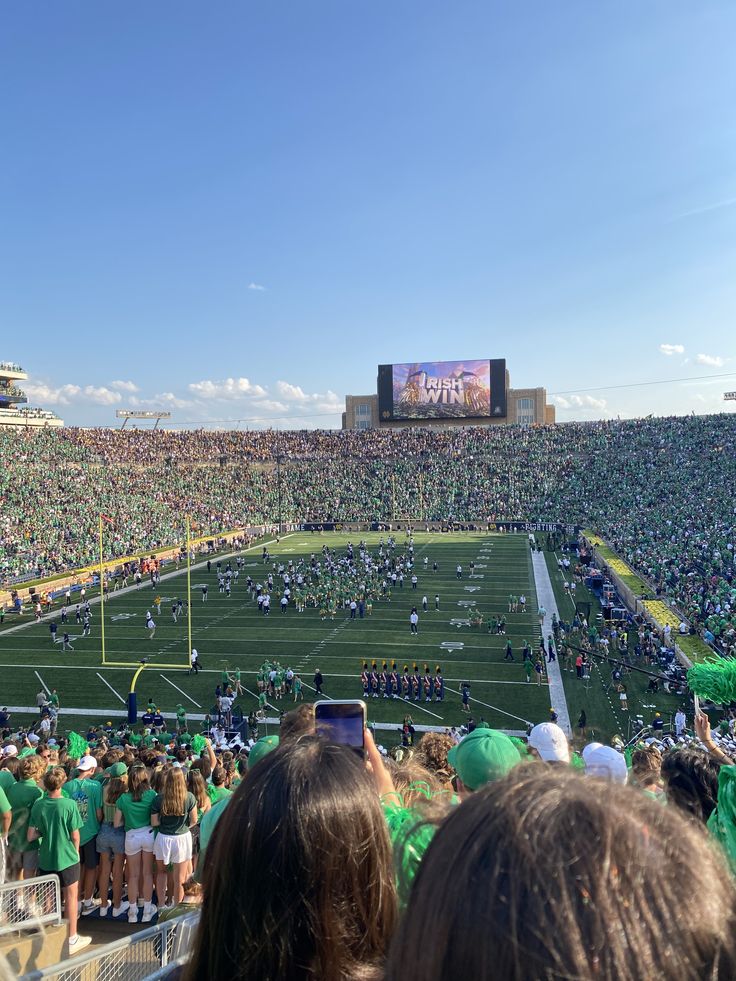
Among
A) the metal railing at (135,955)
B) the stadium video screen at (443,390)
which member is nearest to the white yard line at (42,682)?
the metal railing at (135,955)

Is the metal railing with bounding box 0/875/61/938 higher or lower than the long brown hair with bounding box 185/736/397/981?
lower

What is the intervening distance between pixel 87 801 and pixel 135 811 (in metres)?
0.46

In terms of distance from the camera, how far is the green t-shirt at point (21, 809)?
502 cm

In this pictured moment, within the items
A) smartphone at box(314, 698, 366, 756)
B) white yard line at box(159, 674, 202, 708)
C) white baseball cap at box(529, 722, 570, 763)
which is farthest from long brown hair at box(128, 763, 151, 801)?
white yard line at box(159, 674, 202, 708)

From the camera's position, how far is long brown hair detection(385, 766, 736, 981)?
0.83 metres

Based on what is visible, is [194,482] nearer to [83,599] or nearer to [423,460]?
[423,460]

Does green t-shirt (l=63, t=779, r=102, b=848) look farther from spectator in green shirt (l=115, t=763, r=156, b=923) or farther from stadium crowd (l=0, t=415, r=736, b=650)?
stadium crowd (l=0, t=415, r=736, b=650)

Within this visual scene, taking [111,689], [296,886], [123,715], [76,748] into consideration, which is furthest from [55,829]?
[111,689]

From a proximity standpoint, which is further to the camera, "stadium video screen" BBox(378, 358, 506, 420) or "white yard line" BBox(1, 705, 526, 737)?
"stadium video screen" BBox(378, 358, 506, 420)

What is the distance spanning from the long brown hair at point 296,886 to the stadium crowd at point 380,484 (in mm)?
25611

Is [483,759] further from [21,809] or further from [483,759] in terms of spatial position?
[21,809]

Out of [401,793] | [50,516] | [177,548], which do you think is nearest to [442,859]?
[401,793]

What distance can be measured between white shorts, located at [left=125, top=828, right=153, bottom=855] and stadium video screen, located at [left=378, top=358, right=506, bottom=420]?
214 feet

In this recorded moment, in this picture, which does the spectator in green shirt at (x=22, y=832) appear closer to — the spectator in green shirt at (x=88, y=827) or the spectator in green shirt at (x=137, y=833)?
the spectator in green shirt at (x=88, y=827)
